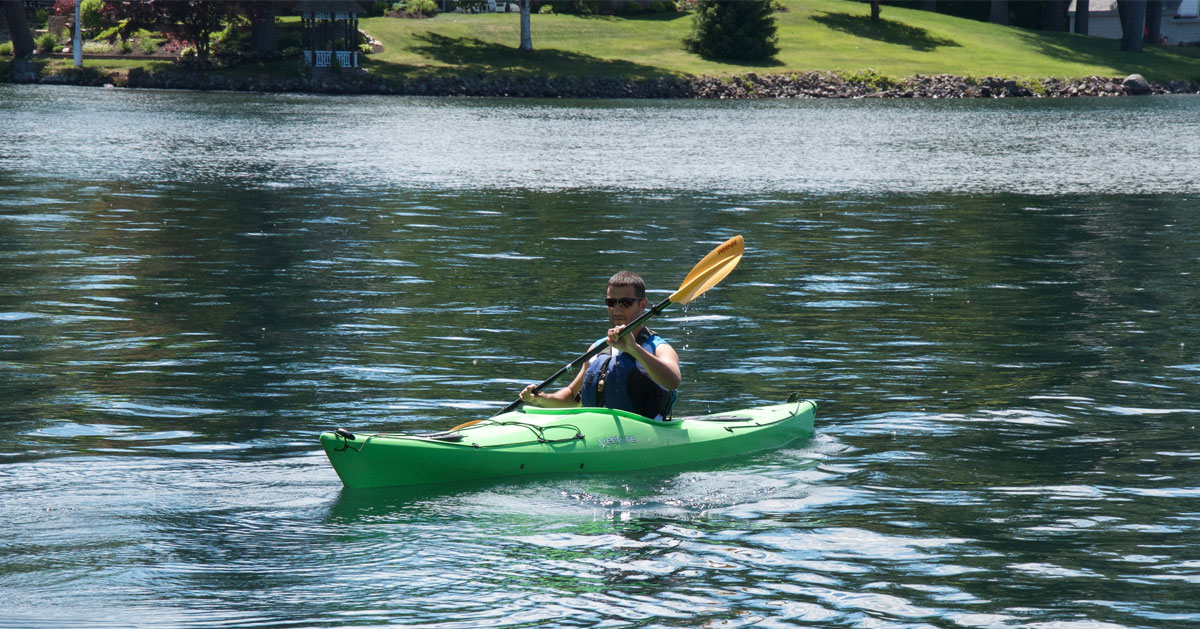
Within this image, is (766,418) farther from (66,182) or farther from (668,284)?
(66,182)

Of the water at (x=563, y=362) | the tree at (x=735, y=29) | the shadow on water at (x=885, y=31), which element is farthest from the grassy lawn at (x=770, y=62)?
the water at (x=563, y=362)

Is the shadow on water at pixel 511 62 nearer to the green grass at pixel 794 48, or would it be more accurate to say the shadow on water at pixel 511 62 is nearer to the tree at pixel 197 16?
the green grass at pixel 794 48

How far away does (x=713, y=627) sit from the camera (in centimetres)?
642

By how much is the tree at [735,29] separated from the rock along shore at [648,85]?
186 inches

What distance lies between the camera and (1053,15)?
8831cm

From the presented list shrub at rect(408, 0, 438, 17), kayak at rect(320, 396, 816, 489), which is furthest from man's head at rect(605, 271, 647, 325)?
shrub at rect(408, 0, 438, 17)

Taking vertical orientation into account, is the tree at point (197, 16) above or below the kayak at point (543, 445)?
above

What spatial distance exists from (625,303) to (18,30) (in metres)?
65.3

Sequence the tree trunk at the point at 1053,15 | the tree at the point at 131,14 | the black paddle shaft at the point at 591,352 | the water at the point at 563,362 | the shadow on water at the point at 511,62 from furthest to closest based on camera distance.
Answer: the tree trunk at the point at 1053,15 < the shadow on water at the point at 511,62 < the tree at the point at 131,14 < the black paddle shaft at the point at 591,352 < the water at the point at 563,362

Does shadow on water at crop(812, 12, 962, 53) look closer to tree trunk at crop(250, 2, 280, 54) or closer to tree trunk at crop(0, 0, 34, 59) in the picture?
tree trunk at crop(250, 2, 280, 54)

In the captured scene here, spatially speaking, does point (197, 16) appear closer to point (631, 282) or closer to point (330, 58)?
point (330, 58)

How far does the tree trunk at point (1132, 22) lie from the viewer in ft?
266

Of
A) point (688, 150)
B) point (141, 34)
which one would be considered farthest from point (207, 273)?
point (141, 34)

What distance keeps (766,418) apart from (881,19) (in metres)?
77.1
